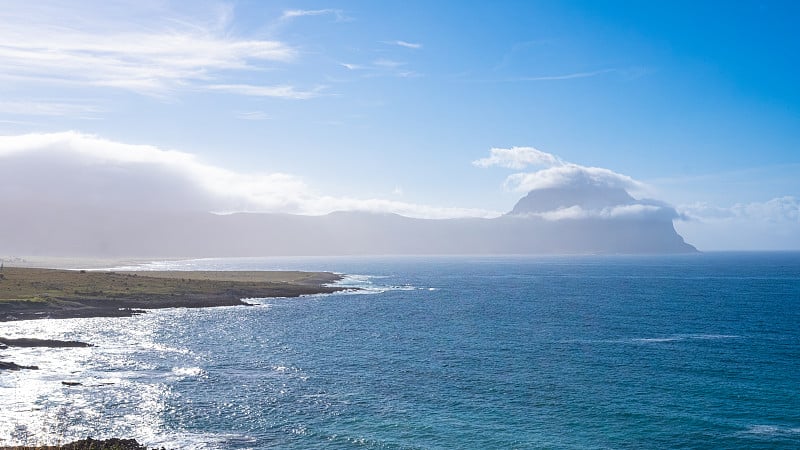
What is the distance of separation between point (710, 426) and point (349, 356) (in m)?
50.8

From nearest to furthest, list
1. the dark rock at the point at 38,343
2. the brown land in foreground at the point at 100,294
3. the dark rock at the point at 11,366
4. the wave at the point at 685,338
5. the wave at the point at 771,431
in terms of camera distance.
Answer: the wave at the point at 771,431, the dark rock at the point at 11,366, the dark rock at the point at 38,343, the wave at the point at 685,338, the brown land in foreground at the point at 100,294

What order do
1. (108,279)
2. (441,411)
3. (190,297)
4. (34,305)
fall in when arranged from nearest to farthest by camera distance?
(441,411), (34,305), (190,297), (108,279)

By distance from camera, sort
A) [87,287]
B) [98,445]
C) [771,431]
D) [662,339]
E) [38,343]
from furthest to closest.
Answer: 1. [87,287]
2. [662,339]
3. [38,343]
4. [771,431]
5. [98,445]

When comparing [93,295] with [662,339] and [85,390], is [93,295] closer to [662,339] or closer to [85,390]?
[85,390]

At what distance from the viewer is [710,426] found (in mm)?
53562

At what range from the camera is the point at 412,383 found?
232 ft

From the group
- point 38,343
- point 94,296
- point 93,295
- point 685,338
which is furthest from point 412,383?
point 93,295

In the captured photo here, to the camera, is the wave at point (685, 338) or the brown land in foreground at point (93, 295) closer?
the wave at point (685, 338)

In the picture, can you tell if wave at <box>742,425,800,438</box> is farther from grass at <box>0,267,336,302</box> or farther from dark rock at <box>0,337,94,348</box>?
grass at <box>0,267,336,302</box>

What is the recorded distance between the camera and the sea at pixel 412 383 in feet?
170

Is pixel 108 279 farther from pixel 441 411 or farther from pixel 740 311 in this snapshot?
pixel 740 311

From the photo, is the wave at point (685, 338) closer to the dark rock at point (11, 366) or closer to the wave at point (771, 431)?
the wave at point (771, 431)

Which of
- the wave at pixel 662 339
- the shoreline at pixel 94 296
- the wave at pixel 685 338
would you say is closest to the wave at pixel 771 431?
the wave at pixel 662 339

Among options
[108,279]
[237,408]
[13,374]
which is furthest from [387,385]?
[108,279]
